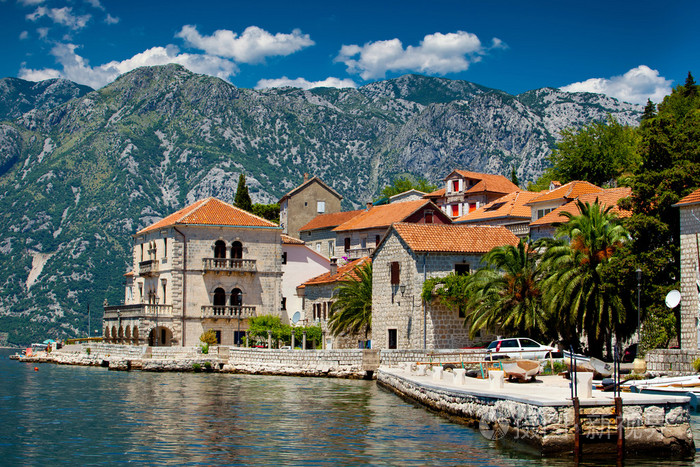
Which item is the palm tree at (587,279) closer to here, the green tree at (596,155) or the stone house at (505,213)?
the stone house at (505,213)

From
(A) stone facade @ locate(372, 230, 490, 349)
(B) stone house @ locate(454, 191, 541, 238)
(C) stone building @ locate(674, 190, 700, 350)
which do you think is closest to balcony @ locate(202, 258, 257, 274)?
(A) stone facade @ locate(372, 230, 490, 349)

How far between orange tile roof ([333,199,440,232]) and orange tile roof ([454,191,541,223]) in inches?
148

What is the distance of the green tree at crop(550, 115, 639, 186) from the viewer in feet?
257

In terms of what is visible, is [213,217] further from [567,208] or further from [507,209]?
[567,208]

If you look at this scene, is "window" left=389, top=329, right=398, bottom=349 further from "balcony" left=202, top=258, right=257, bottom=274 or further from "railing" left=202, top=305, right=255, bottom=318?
"balcony" left=202, top=258, right=257, bottom=274

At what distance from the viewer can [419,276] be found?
154 ft

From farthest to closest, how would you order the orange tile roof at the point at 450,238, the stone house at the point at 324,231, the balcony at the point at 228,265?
the stone house at the point at 324,231 → the balcony at the point at 228,265 → the orange tile roof at the point at 450,238

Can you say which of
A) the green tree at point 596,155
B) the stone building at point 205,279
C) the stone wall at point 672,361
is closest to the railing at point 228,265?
the stone building at point 205,279

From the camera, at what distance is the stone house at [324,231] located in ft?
278

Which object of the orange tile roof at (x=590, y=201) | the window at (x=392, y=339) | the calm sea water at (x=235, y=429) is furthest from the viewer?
the orange tile roof at (x=590, y=201)

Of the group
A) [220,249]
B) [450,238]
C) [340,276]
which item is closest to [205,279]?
[220,249]

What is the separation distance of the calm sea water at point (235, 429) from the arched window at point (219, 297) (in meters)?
21.9

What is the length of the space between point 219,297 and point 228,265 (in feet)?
8.62

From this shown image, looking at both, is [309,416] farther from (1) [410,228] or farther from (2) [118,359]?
(2) [118,359]
